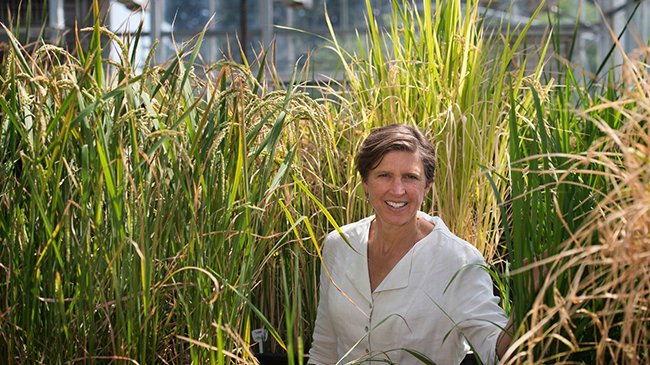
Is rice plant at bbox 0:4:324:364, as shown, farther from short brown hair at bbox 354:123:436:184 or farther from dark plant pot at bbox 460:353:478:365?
dark plant pot at bbox 460:353:478:365

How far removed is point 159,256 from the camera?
1.05 metres

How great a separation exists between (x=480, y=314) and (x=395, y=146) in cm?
46

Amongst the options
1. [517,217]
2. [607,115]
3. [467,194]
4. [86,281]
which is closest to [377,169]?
[467,194]

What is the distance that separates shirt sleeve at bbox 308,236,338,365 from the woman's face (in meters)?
0.24

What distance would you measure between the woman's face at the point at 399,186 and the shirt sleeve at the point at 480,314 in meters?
0.21

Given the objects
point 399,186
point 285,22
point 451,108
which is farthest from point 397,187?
point 285,22

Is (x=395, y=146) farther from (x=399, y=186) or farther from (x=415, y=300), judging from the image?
(x=415, y=300)

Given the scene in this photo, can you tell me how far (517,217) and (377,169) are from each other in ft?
2.32

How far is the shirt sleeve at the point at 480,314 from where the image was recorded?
142 cm

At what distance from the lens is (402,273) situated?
5.63ft

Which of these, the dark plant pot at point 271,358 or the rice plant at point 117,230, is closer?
the rice plant at point 117,230

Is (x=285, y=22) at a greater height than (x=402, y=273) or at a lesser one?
greater

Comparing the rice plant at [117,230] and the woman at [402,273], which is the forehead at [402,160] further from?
the rice plant at [117,230]

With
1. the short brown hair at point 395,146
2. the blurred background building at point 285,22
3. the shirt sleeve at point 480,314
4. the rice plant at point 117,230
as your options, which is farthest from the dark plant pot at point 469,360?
the blurred background building at point 285,22
